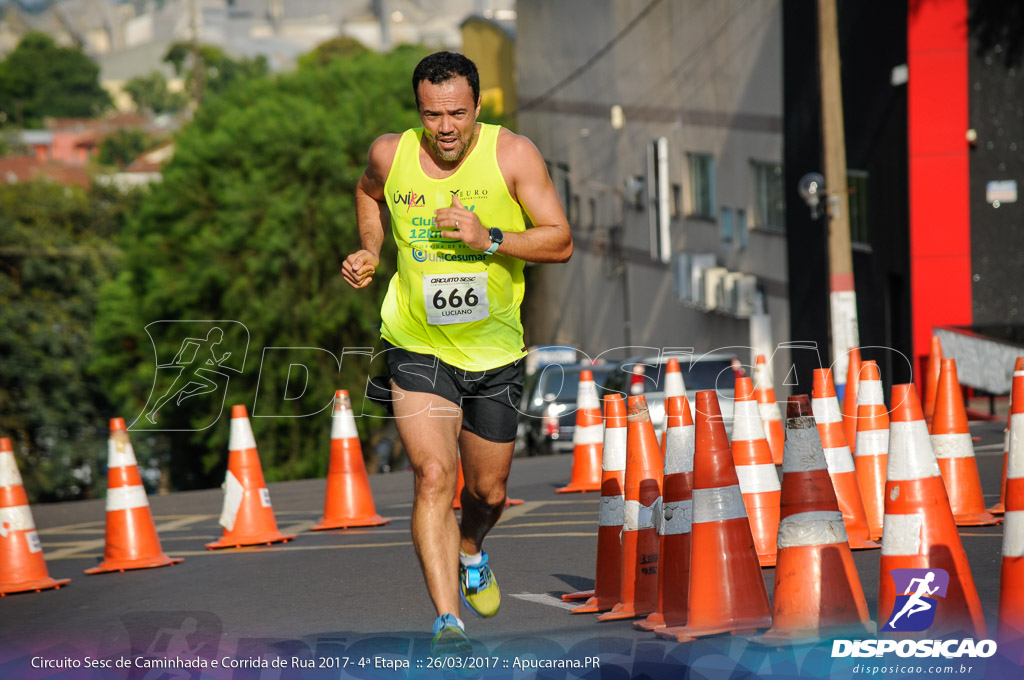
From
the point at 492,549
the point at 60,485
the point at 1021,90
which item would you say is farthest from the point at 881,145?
the point at 60,485

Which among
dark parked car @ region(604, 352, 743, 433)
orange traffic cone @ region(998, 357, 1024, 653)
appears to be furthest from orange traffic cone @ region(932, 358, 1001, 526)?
dark parked car @ region(604, 352, 743, 433)

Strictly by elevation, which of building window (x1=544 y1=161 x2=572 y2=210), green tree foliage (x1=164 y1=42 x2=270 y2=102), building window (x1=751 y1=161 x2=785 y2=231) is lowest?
building window (x1=751 y1=161 x2=785 y2=231)

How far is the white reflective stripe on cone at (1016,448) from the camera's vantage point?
5.60 metres

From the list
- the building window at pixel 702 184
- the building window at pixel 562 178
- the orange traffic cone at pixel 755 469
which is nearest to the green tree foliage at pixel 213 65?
the building window at pixel 562 178

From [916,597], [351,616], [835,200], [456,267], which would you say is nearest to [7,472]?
[351,616]

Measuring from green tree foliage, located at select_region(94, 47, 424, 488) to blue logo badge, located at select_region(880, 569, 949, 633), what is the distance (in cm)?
3150

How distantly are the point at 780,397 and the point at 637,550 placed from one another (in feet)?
64.2

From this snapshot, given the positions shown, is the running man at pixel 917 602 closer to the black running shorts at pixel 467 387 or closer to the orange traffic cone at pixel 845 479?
the black running shorts at pixel 467 387

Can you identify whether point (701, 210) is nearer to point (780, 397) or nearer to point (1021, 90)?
point (780, 397)

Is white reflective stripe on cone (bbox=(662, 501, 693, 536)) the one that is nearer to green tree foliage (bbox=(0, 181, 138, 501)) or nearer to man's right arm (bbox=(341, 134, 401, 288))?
man's right arm (bbox=(341, 134, 401, 288))

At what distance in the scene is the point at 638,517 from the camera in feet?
22.7

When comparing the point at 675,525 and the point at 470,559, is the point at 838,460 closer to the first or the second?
the point at 675,525

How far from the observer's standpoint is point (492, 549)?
384 inches

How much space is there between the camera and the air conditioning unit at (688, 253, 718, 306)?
33644 mm
